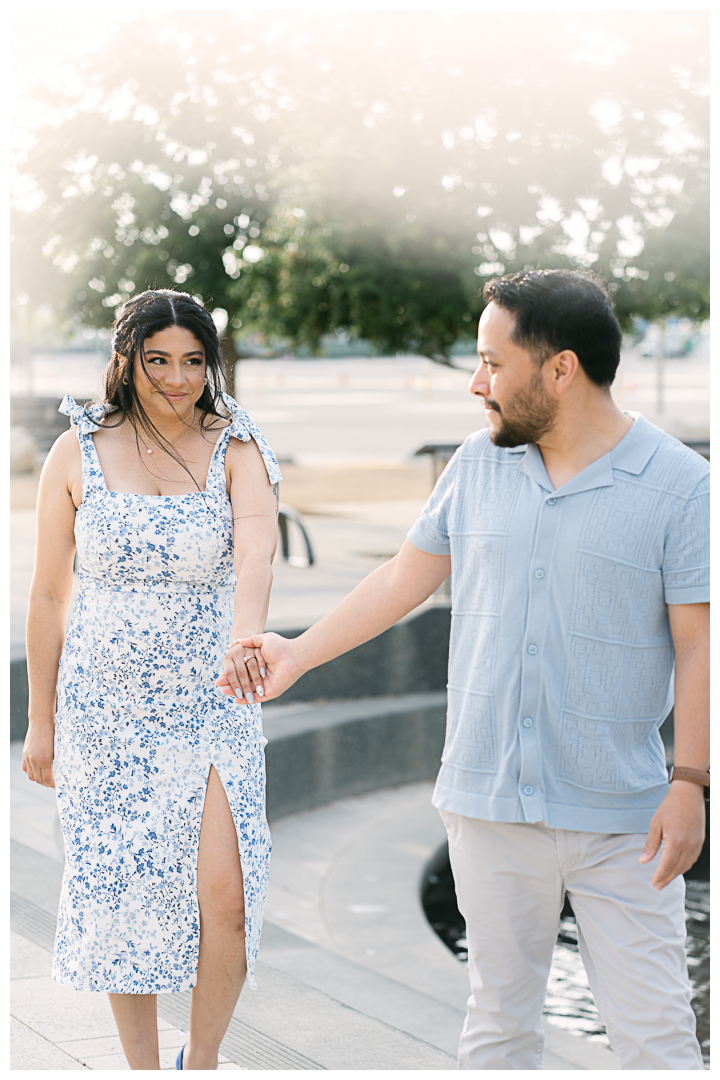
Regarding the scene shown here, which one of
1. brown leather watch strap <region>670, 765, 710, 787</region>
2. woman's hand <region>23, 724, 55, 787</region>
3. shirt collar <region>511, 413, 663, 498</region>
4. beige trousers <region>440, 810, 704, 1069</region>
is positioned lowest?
beige trousers <region>440, 810, 704, 1069</region>

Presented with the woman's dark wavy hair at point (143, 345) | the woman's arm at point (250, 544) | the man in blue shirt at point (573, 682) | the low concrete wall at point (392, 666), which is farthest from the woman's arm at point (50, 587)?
the low concrete wall at point (392, 666)

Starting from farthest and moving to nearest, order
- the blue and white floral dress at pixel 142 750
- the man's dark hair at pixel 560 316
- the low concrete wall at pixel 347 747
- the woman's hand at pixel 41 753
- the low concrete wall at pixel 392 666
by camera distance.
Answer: the low concrete wall at pixel 392 666
the low concrete wall at pixel 347 747
the woman's hand at pixel 41 753
the blue and white floral dress at pixel 142 750
the man's dark hair at pixel 560 316

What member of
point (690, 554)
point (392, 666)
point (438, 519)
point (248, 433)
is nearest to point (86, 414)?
point (248, 433)

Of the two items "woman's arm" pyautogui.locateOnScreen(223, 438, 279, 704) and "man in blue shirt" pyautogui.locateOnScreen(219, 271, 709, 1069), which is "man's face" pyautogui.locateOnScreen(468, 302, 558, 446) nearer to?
"man in blue shirt" pyautogui.locateOnScreen(219, 271, 709, 1069)

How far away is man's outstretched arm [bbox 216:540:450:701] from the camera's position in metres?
2.70

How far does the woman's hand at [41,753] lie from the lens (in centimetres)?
304

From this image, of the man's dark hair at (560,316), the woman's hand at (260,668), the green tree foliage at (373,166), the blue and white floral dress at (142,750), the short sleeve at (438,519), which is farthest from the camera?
the green tree foliage at (373,166)

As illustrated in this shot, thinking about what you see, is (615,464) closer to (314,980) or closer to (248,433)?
(248,433)

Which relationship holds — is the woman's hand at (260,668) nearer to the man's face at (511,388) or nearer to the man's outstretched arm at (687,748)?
the man's face at (511,388)

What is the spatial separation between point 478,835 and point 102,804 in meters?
0.94

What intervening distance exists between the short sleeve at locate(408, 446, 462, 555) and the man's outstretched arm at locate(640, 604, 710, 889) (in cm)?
51

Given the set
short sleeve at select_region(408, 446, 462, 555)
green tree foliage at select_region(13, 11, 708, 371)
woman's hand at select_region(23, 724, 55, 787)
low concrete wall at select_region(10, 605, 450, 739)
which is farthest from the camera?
green tree foliage at select_region(13, 11, 708, 371)

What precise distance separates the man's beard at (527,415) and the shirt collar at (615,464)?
7cm

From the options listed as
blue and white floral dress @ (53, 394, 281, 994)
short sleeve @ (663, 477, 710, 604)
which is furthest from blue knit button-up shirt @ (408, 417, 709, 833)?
blue and white floral dress @ (53, 394, 281, 994)
